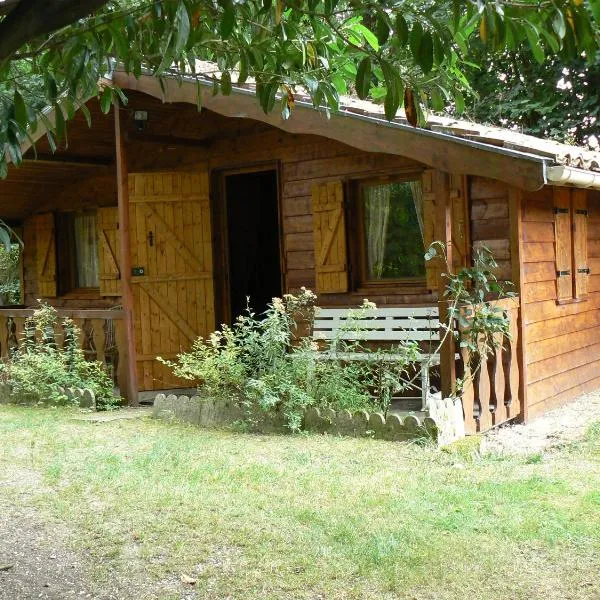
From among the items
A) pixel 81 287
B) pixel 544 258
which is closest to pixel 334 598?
pixel 544 258

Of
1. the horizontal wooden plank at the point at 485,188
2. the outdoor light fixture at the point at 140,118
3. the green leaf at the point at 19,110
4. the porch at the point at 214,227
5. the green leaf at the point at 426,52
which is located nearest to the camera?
the green leaf at the point at 426,52

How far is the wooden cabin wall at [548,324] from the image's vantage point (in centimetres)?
766

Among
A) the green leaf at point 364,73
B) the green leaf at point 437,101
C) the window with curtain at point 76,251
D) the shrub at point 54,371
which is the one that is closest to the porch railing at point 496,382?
the green leaf at point 437,101

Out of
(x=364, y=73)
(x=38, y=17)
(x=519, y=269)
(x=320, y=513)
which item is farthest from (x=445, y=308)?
(x=38, y=17)

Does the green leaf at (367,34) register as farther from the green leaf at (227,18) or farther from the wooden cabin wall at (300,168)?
the wooden cabin wall at (300,168)

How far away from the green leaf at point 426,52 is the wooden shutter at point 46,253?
9.96 metres

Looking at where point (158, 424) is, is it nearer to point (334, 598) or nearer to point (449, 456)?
point (449, 456)

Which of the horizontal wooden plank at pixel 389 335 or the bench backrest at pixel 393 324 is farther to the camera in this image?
the bench backrest at pixel 393 324

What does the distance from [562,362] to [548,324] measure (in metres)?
0.58

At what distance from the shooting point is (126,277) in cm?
888

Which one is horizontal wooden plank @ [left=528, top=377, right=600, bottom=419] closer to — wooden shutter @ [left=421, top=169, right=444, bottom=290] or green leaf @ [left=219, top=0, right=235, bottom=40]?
wooden shutter @ [left=421, top=169, right=444, bottom=290]

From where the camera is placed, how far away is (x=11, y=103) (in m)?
3.01

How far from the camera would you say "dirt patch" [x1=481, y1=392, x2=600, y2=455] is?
21.6 feet

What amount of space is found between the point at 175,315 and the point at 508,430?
389cm
